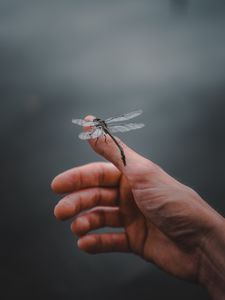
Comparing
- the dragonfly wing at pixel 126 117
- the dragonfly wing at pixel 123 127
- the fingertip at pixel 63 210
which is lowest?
the fingertip at pixel 63 210

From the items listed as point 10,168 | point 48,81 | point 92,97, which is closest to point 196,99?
point 92,97

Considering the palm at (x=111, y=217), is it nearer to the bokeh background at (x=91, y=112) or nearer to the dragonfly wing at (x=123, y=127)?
the dragonfly wing at (x=123, y=127)

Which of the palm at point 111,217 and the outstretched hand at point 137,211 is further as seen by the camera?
the palm at point 111,217

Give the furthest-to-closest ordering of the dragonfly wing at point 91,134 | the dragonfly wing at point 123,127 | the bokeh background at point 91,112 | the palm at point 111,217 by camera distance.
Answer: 1. the bokeh background at point 91,112
2. the palm at point 111,217
3. the dragonfly wing at point 123,127
4. the dragonfly wing at point 91,134

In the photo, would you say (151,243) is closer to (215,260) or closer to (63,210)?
(215,260)

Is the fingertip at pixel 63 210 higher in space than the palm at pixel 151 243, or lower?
higher

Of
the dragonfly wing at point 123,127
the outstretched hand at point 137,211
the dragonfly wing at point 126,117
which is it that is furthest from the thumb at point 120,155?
the dragonfly wing at point 126,117

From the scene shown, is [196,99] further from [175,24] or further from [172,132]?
[175,24]
